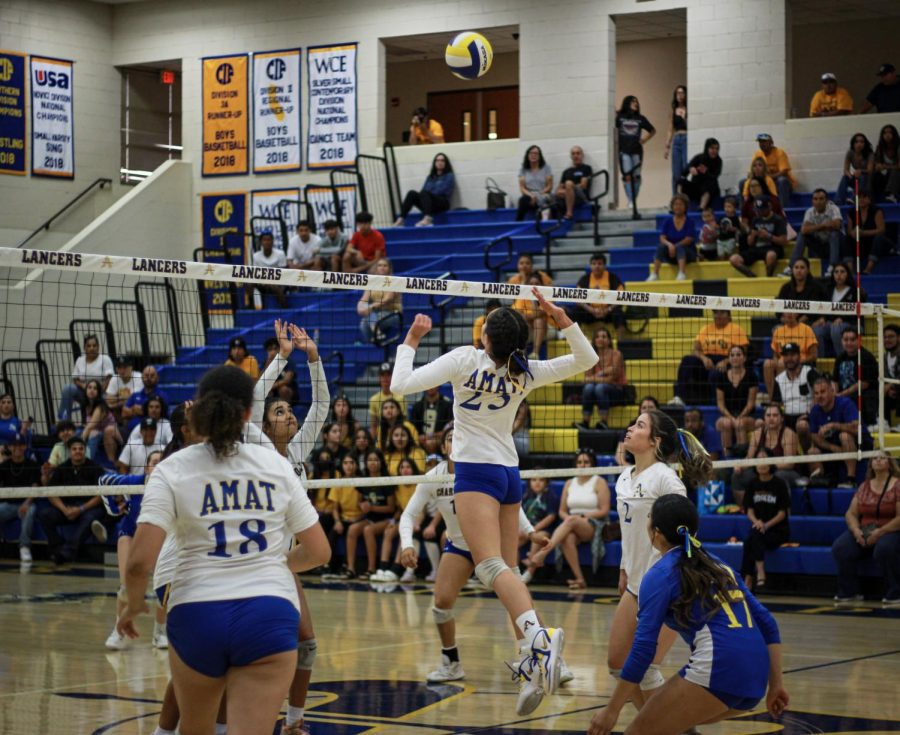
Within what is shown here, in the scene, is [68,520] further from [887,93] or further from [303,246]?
[887,93]

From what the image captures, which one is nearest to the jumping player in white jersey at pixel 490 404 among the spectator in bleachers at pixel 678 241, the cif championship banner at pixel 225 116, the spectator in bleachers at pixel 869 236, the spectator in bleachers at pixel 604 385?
the spectator in bleachers at pixel 604 385

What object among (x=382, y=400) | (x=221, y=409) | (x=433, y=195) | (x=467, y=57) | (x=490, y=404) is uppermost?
(x=467, y=57)

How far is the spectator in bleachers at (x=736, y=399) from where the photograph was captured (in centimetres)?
1383

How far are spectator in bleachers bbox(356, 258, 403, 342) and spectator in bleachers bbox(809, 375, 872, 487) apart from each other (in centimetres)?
527

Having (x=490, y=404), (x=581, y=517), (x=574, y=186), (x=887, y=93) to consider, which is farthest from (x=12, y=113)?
(x=490, y=404)

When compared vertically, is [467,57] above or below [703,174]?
above

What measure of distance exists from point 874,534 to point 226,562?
9393 millimetres

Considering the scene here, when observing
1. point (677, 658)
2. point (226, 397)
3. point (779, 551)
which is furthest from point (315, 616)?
point (226, 397)

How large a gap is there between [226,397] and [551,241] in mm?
14813

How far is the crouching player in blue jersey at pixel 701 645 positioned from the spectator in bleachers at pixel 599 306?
33.2ft

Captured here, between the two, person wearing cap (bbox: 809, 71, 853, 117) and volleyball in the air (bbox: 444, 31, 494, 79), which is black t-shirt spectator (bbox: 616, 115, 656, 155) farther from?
volleyball in the air (bbox: 444, 31, 494, 79)

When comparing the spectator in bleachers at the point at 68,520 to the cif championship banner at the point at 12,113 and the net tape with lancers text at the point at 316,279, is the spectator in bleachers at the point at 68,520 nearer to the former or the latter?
the cif championship banner at the point at 12,113

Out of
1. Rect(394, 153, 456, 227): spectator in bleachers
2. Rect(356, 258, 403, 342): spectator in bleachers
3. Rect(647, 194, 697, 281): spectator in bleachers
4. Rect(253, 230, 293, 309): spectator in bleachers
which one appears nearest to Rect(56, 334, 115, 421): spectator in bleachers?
Rect(253, 230, 293, 309): spectator in bleachers

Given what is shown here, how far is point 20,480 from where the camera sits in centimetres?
1633
